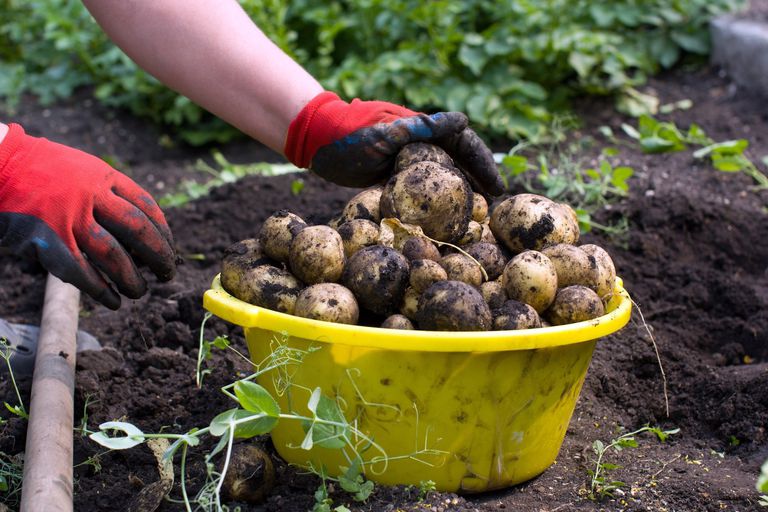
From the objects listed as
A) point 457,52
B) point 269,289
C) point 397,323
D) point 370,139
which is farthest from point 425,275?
point 457,52

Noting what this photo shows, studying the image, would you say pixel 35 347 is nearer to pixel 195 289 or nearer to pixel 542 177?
pixel 195 289

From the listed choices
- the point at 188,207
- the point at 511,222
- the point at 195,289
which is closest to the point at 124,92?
the point at 188,207

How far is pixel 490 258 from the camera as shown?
6.88 ft

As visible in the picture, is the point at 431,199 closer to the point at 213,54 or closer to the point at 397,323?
the point at 397,323

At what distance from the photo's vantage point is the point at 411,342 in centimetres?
175

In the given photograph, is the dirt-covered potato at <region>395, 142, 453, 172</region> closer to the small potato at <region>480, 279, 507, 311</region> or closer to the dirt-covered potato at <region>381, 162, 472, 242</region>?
the dirt-covered potato at <region>381, 162, 472, 242</region>

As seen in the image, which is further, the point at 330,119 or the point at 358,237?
the point at 330,119

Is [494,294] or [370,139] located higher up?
[370,139]

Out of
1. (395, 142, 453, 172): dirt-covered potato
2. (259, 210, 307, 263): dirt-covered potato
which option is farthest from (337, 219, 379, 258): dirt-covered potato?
(395, 142, 453, 172): dirt-covered potato

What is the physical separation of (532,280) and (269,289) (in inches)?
22.6

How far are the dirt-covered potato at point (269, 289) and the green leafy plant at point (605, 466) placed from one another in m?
0.79

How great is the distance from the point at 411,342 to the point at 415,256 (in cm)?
33

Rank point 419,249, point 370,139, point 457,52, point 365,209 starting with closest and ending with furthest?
point 419,249 → point 365,209 → point 370,139 → point 457,52

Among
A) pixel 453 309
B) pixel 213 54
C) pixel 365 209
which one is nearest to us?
pixel 453 309
